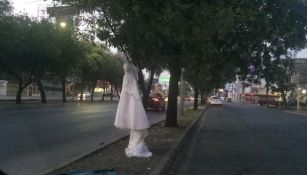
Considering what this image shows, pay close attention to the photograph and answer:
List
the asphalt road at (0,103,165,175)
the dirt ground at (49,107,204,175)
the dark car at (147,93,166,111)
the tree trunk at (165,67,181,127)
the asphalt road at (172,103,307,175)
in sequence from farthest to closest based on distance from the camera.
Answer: the dark car at (147,93,166,111), the tree trunk at (165,67,181,127), the asphalt road at (172,103,307,175), the asphalt road at (0,103,165,175), the dirt ground at (49,107,204,175)

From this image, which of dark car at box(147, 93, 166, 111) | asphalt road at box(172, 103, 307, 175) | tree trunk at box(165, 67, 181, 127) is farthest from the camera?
dark car at box(147, 93, 166, 111)

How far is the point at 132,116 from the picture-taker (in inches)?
480

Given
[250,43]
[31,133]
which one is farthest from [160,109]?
[250,43]

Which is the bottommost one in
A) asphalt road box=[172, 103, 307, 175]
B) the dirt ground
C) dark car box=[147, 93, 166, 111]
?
asphalt road box=[172, 103, 307, 175]

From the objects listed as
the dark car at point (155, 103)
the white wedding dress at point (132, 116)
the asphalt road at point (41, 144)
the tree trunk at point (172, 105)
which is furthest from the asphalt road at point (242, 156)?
the dark car at point (155, 103)

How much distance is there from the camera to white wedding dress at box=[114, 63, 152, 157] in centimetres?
1221

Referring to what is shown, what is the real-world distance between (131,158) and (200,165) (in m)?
1.58

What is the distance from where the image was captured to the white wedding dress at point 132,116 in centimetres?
1221

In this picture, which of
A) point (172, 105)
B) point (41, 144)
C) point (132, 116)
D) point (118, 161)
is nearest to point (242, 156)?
point (132, 116)

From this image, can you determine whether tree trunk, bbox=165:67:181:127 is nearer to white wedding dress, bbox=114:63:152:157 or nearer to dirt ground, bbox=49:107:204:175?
dirt ground, bbox=49:107:204:175

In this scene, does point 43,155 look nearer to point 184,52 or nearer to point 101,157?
point 101,157

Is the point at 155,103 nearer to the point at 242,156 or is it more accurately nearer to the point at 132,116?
the point at 242,156

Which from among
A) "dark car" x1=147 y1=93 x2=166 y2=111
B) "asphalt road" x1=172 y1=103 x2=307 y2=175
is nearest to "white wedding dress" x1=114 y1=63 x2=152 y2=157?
"asphalt road" x1=172 y1=103 x2=307 y2=175

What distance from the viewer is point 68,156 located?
43.8ft
